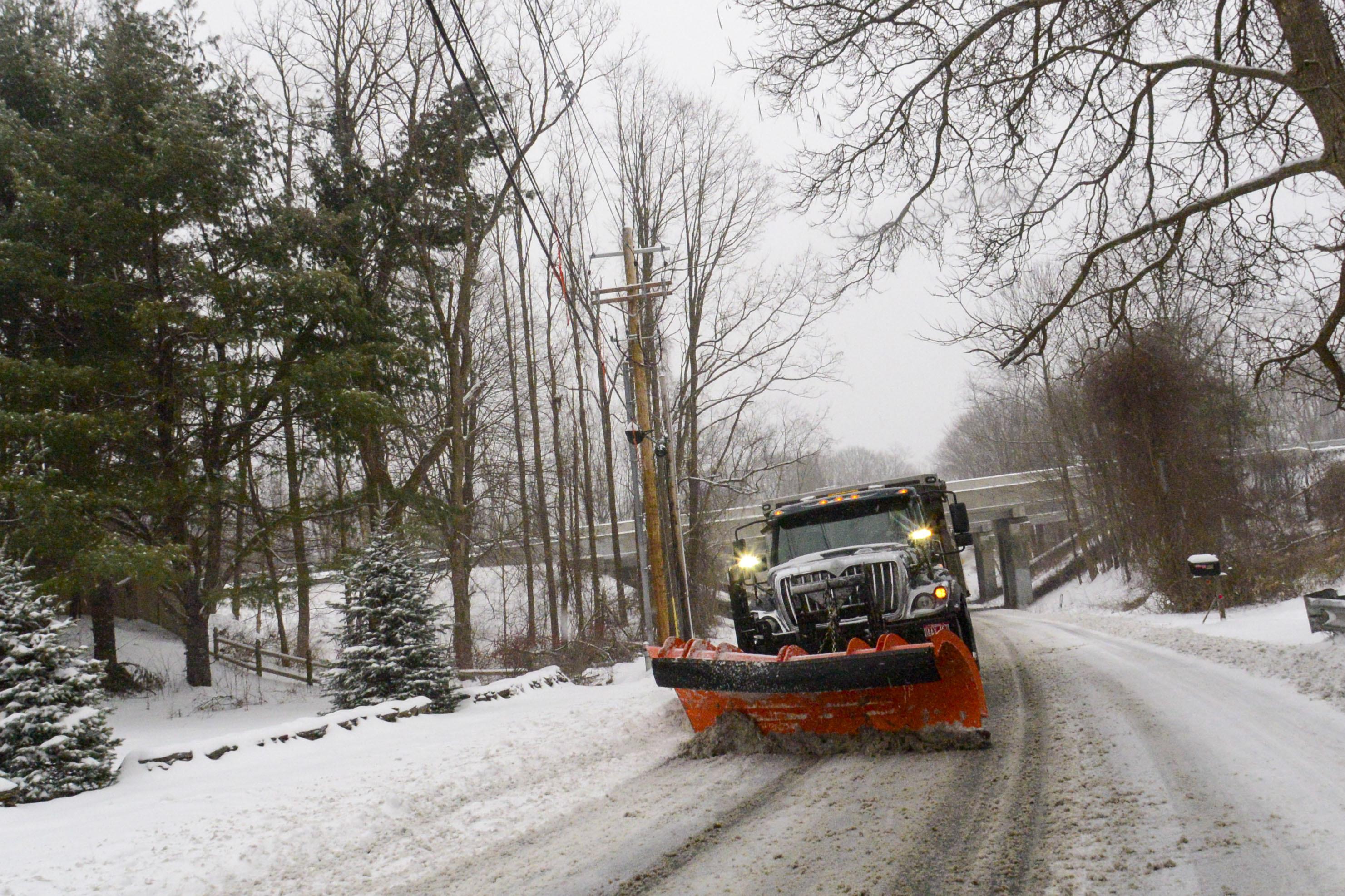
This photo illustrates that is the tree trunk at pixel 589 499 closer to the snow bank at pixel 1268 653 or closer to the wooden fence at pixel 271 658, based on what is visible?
the wooden fence at pixel 271 658

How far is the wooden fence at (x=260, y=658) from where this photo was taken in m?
20.0

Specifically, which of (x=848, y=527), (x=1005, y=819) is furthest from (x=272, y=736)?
(x=1005, y=819)

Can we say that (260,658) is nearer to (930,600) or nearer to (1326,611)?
(930,600)

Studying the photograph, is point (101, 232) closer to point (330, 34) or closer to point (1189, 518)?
point (330, 34)

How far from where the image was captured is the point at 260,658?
20.4m

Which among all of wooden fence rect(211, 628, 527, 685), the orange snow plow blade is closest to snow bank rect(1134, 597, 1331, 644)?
the orange snow plow blade

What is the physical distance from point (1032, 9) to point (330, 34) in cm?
1761

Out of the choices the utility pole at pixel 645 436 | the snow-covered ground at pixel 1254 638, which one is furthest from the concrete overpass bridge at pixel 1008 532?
the utility pole at pixel 645 436

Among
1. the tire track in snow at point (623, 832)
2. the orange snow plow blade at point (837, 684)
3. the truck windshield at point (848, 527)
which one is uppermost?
the truck windshield at point (848, 527)

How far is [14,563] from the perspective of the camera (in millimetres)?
8531

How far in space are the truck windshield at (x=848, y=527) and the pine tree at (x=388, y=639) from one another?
A: 18.2 feet

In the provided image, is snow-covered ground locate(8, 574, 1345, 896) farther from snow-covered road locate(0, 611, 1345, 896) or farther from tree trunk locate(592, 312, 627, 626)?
tree trunk locate(592, 312, 627, 626)

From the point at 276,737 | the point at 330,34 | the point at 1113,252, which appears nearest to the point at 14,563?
the point at 276,737

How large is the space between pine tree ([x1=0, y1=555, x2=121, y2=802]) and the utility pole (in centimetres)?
843
